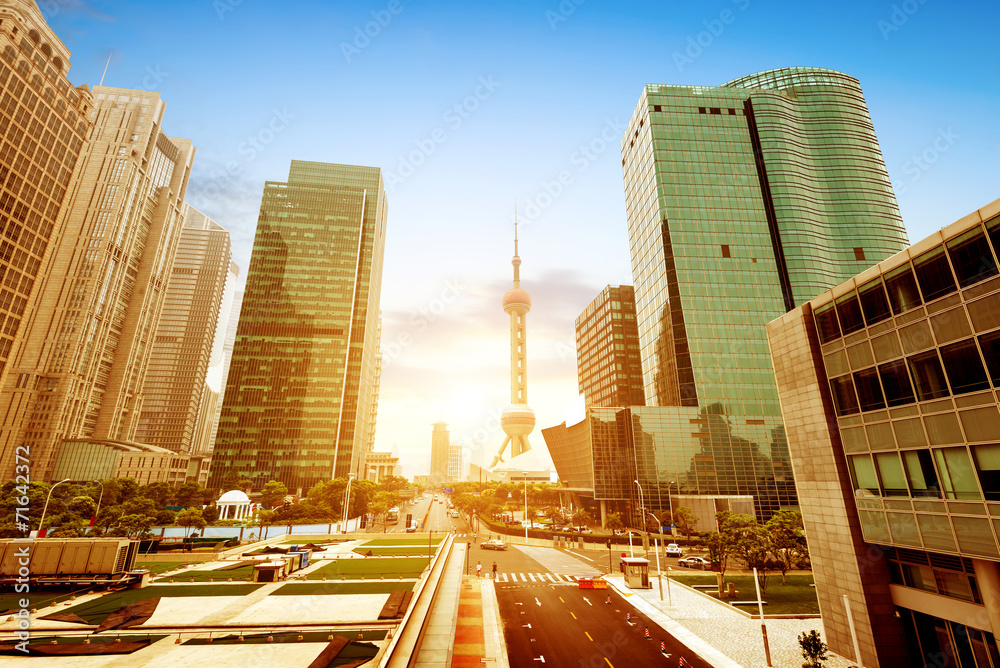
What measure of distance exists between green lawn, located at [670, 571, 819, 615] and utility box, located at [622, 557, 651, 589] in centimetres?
526

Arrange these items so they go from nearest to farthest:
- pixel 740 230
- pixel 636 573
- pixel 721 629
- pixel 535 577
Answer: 1. pixel 721 629
2. pixel 636 573
3. pixel 535 577
4. pixel 740 230

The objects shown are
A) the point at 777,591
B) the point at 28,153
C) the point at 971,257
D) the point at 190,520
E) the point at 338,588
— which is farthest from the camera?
the point at 28,153

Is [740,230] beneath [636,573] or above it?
above

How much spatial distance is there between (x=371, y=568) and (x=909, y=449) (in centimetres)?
4458

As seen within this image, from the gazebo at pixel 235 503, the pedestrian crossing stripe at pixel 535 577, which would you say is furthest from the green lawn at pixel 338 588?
the gazebo at pixel 235 503

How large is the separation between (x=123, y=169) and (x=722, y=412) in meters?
194

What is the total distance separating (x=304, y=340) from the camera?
487 feet

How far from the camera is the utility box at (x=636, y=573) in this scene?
139 feet

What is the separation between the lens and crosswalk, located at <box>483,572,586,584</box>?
45625 millimetres

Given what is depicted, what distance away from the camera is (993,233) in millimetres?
17500

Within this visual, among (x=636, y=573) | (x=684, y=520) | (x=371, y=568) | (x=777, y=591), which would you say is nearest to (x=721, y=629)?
(x=636, y=573)

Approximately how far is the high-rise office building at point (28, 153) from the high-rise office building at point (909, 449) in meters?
124

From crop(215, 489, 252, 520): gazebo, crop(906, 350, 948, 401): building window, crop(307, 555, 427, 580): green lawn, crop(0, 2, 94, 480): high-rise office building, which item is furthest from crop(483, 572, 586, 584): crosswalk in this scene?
crop(0, 2, 94, 480): high-rise office building

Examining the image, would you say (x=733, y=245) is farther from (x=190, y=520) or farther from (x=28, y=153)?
(x=28, y=153)
